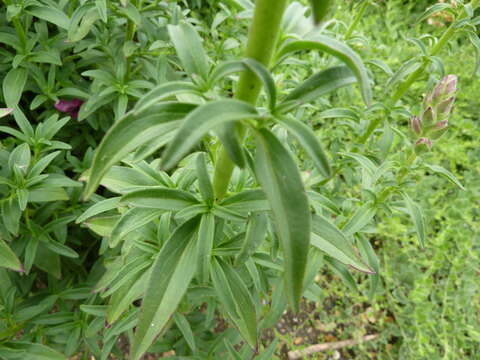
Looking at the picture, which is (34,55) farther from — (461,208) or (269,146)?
(461,208)

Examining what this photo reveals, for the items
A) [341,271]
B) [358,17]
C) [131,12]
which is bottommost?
[341,271]

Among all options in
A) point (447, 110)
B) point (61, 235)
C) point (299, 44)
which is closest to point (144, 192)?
point (299, 44)

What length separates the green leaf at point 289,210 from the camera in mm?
625

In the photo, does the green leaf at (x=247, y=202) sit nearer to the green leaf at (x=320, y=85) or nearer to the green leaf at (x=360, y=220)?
the green leaf at (x=320, y=85)

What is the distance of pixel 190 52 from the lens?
0.75m

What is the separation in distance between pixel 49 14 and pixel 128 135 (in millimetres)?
1069

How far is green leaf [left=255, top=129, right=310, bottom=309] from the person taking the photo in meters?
0.62

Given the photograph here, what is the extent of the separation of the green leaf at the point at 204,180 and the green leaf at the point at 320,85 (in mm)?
267

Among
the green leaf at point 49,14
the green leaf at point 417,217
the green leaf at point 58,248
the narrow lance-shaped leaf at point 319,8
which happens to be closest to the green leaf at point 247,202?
the narrow lance-shaped leaf at point 319,8

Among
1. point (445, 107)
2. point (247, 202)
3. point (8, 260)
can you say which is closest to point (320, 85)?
point (247, 202)

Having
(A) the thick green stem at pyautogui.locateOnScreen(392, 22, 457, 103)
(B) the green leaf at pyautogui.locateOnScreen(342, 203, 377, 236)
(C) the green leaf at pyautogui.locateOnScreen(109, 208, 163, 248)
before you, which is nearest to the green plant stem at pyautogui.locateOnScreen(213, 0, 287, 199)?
(C) the green leaf at pyautogui.locateOnScreen(109, 208, 163, 248)

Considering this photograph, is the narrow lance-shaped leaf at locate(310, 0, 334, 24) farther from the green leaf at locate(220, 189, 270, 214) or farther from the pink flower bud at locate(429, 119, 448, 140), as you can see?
the pink flower bud at locate(429, 119, 448, 140)

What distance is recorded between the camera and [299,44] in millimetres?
670

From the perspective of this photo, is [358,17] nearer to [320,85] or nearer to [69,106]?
[320,85]
